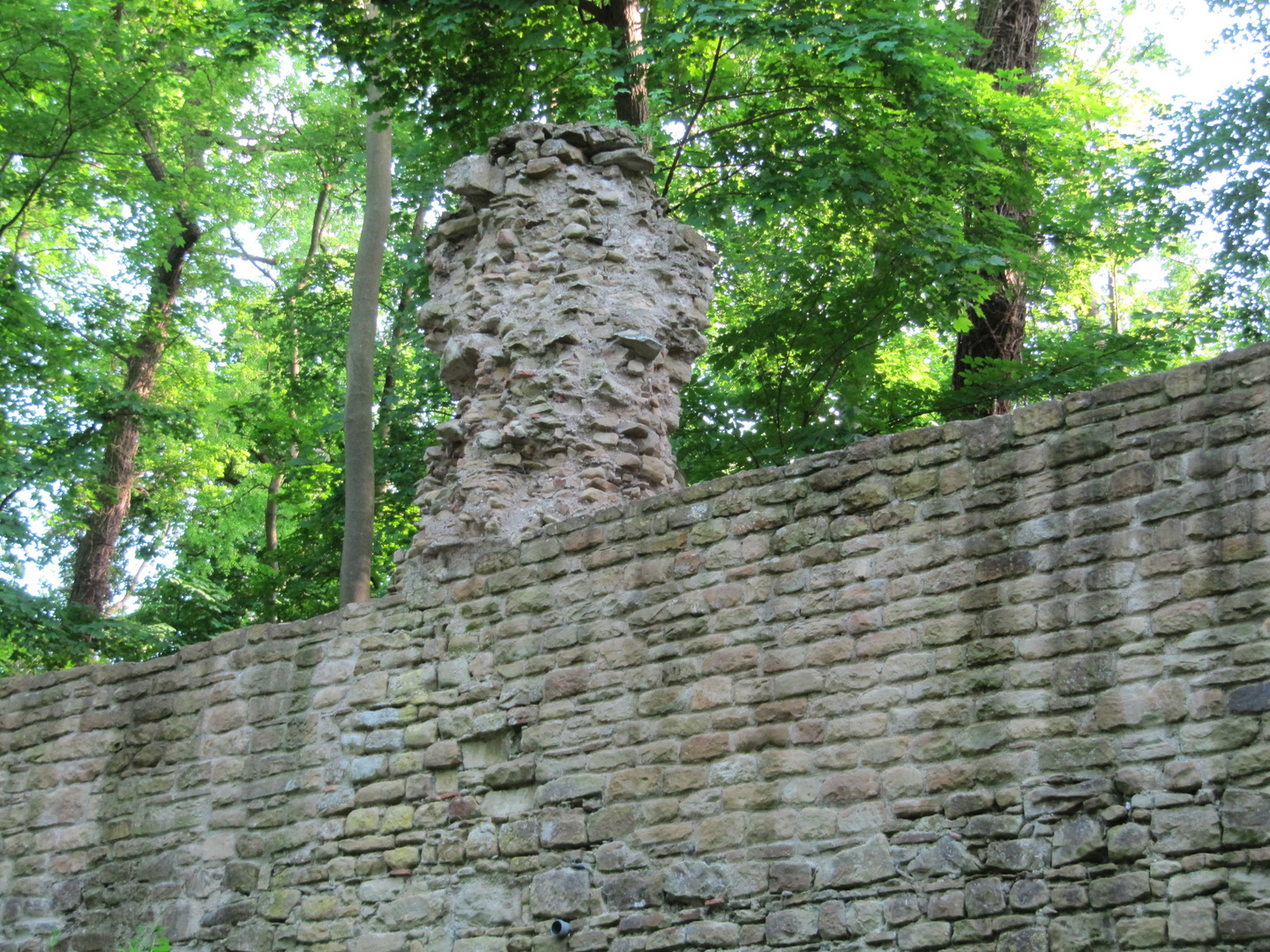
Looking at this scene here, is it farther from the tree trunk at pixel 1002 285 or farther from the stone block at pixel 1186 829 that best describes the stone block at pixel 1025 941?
the tree trunk at pixel 1002 285

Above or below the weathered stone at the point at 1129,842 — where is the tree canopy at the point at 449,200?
above

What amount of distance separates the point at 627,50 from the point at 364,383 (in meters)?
A: 3.80

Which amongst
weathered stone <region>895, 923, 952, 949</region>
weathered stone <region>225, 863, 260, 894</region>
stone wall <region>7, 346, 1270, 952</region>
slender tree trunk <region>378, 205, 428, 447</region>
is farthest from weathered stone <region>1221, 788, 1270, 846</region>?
slender tree trunk <region>378, 205, 428, 447</region>

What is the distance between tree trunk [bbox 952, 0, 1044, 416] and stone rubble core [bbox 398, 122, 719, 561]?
3.66 meters

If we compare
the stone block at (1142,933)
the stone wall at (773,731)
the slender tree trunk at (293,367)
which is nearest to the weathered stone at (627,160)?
the stone wall at (773,731)

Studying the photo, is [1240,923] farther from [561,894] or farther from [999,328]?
[999,328]


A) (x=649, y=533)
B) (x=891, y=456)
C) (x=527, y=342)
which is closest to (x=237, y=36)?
(x=527, y=342)

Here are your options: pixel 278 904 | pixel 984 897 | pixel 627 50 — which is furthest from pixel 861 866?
pixel 627 50

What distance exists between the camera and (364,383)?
13.1 metres

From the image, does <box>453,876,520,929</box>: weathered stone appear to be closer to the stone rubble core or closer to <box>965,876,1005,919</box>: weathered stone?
the stone rubble core

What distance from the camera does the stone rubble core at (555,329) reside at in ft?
26.9

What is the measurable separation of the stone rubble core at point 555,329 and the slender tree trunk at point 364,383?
12.7 feet

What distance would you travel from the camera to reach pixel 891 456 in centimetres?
621

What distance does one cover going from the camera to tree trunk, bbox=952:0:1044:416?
1291 centimetres
